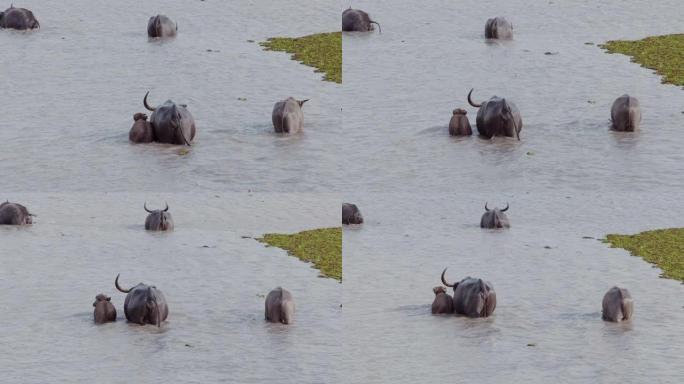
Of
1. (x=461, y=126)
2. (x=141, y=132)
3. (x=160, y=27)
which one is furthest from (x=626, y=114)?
(x=160, y=27)

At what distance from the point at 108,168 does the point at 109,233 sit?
246 inches

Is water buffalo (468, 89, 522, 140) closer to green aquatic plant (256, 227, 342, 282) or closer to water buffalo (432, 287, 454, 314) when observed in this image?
water buffalo (432, 287, 454, 314)

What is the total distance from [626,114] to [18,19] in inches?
472

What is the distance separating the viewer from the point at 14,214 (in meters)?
26.1

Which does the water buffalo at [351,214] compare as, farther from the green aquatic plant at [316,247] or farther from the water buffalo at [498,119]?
the water buffalo at [498,119]

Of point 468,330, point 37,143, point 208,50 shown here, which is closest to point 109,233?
point 208,50

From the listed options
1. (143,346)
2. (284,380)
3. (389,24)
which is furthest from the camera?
(389,24)

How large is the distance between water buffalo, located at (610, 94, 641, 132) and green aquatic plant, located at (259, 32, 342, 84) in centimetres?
475

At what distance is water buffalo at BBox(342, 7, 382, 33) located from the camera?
27516 millimetres

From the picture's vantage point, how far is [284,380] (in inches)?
723

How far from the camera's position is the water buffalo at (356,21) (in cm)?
2752

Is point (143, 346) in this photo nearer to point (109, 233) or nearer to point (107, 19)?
point (109, 233)

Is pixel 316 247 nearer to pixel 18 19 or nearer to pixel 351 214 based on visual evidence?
pixel 351 214

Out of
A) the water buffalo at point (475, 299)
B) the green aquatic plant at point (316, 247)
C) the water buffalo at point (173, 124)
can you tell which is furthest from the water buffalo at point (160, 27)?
the water buffalo at point (475, 299)
